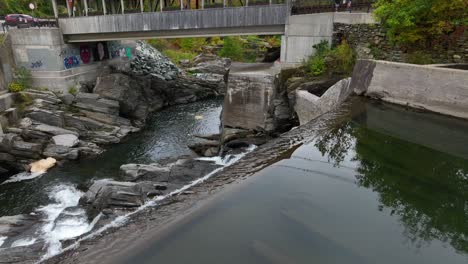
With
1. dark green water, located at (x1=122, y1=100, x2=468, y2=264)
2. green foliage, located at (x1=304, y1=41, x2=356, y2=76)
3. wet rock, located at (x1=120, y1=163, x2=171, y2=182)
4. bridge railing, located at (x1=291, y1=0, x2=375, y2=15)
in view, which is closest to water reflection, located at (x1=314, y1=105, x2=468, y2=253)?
dark green water, located at (x1=122, y1=100, x2=468, y2=264)

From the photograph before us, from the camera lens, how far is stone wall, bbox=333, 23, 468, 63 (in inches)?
508

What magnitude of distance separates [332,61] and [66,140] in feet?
53.2

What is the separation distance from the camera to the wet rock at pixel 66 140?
19422 mm

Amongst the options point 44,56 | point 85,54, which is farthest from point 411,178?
point 85,54

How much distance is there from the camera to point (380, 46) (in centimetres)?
1540

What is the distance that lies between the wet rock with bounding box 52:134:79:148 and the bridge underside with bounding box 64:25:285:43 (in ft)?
28.1

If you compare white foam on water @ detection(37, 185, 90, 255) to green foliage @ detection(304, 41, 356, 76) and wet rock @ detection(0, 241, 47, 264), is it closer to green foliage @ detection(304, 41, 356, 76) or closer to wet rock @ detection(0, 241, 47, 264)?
wet rock @ detection(0, 241, 47, 264)

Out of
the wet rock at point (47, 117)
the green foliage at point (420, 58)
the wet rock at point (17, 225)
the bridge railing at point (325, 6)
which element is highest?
the bridge railing at point (325, 6)

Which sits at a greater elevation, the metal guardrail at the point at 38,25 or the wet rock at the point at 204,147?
the metal guardrail at the point at 38,25

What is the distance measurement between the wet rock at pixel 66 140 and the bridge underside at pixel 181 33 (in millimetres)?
8562

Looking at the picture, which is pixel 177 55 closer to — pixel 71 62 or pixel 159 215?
pixel 71 62

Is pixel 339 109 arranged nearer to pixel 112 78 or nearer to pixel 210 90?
pixel 112 78

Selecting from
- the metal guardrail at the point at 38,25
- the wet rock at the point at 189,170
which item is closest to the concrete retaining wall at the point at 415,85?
the wet rock at the point at 189,170

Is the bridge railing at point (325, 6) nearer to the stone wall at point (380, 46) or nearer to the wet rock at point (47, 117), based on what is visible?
the stone wall at point (380, 46)
